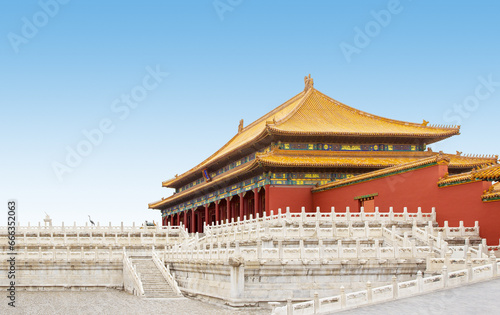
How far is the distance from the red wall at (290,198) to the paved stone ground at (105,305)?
1324cm

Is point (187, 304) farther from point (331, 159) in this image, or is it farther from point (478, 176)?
point (331, 159)

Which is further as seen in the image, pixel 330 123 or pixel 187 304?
pixel 330 123

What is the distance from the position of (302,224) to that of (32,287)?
14.9 m

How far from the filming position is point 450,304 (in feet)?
62.1

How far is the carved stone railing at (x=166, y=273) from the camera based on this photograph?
29422mm

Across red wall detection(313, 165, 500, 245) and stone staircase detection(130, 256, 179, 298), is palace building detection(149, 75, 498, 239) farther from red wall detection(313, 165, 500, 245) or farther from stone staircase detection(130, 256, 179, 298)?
stone staircase detection(130, 256, 179, 298)

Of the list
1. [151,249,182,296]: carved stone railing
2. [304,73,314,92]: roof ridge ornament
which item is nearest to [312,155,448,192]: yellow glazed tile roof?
[304,73,314,92]: roof ridge ornament

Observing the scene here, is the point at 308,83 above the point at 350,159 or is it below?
above

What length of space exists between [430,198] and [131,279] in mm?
14660

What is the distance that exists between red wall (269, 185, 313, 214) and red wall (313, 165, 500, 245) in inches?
81.5

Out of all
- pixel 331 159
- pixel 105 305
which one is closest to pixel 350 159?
pixel 331 159

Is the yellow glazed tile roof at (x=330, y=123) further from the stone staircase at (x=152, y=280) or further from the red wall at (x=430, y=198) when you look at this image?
the stone staircase at (x=152, y=280)

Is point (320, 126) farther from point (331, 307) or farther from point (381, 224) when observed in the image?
point (331, 307)

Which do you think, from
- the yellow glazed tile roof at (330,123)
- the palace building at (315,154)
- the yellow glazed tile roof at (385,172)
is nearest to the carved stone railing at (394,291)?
the yellow glazed tile roof at (385,172)
